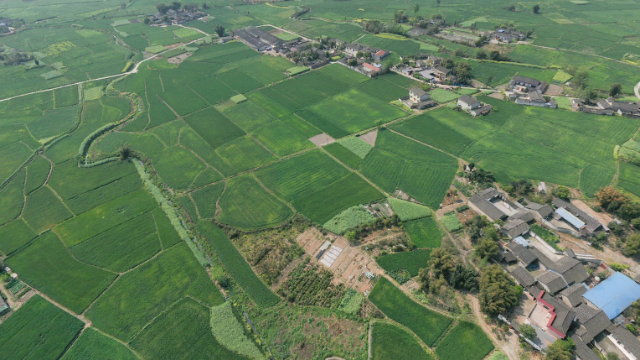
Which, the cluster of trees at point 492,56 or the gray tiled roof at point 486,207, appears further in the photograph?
the cluster of trees at point 492,56

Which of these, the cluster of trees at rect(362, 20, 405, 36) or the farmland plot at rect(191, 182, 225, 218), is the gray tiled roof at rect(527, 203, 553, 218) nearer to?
the farmland plot at rect(191, 182, 225, 218)

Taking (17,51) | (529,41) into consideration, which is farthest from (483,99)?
(17,51)

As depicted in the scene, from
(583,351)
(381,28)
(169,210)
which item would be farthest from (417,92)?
(169,210)

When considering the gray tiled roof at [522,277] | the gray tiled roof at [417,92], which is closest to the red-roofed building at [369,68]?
the gray tiled roof at [417,92]

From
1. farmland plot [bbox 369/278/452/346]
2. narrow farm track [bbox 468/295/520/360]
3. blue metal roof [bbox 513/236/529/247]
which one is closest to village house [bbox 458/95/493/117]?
blue metal roof [bbox 513/236/529/247]

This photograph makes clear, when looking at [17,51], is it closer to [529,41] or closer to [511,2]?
[529,41]

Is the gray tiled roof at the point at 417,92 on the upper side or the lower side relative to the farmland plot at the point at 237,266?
upper

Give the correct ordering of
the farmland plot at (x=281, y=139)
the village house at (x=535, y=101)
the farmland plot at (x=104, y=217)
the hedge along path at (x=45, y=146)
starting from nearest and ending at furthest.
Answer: the farmland plot at (x=104, y=217) < the hedge along path at (x=45, y=146) < the farmland plot at (x=281, y=139) < the village house at (x=535, y=101)

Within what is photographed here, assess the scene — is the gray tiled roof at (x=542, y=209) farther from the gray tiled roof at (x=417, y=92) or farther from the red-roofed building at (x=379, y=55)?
the red-roofed building at (x=379, y=55)
